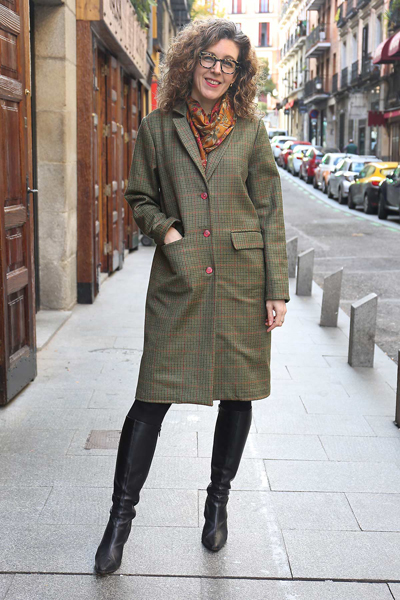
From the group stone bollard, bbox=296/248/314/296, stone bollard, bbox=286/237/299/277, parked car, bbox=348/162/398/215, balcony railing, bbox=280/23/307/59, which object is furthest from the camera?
balcony railing, bbox=280/23/307/59

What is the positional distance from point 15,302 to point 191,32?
8.63ft

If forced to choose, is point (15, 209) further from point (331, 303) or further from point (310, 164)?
point (310, 164)

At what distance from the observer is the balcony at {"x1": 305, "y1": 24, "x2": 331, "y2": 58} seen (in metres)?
53.7

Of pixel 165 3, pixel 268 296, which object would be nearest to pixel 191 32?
pixel 268 296

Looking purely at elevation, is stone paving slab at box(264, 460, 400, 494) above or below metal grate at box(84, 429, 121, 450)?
below

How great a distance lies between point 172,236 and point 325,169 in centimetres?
2810

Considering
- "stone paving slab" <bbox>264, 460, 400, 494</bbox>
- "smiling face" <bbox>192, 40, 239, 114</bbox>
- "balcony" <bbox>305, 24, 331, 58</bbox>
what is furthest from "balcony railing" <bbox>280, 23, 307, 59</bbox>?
"smiling face" <bbox>192, 40, 239, 114</bbox>

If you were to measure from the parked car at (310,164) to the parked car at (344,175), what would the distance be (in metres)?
5.91

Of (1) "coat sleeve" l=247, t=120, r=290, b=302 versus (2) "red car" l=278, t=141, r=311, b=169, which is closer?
(1) "coat sleeve" l=247, t=120, r=290, b=302

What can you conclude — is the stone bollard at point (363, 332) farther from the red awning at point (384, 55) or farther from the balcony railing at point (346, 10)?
the balcony railing at point (346, 10)

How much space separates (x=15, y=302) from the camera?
5.18 metres

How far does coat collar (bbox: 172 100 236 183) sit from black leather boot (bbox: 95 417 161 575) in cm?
96

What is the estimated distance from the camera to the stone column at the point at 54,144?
7.63m

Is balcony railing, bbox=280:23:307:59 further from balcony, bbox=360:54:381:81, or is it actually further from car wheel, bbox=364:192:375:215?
car wheel, bbox=364:192:375:215
